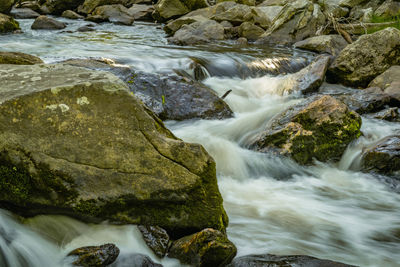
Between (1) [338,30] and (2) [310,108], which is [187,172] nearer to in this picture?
(2) [310,108]

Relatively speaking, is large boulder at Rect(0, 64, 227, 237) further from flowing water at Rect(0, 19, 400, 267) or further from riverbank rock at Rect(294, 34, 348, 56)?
riverbank rock at Rect(294, 34, 348, 56)

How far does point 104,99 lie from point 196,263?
4.67 feet

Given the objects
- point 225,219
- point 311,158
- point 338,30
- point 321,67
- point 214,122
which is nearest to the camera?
point 225,219

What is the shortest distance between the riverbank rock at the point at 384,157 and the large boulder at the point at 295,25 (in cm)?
932

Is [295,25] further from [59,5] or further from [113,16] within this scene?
[59,5]

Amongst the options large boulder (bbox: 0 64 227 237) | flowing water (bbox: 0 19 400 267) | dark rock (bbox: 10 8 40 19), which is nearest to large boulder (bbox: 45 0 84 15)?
dark rock (bbox: 10 8 40 19)

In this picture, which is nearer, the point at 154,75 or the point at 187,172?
the point at 187,172

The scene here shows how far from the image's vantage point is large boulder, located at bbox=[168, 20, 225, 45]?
12119 mm

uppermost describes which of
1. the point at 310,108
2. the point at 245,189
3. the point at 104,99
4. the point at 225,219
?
the point at 104,99

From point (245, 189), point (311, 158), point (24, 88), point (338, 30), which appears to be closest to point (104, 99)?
point (24, 88)

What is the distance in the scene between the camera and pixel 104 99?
2.82 metres

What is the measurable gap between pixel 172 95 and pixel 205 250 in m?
3.85

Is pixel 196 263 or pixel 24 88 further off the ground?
pixel 24 88

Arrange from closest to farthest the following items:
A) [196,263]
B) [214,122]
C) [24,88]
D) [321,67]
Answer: [196,263], [24,88], [214,122], [321,67]
